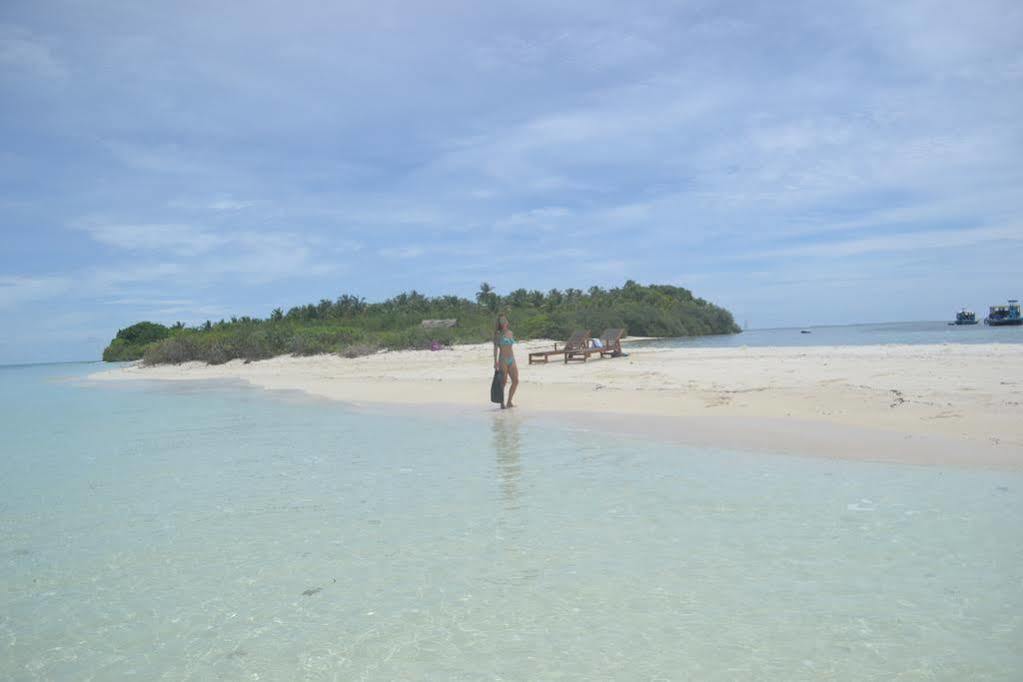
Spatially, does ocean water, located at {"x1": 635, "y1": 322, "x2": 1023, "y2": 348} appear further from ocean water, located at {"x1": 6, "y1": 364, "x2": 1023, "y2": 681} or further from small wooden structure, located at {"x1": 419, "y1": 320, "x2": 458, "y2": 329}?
ocean water, located at {"x1": 6, "y1": 364, "x2": 1023, "y2": 681}

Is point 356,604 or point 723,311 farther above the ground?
point 723,311

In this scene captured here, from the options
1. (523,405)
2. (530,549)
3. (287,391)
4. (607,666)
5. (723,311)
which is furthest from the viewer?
(723,311)

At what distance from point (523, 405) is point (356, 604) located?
10.8m

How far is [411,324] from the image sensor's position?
57000mm

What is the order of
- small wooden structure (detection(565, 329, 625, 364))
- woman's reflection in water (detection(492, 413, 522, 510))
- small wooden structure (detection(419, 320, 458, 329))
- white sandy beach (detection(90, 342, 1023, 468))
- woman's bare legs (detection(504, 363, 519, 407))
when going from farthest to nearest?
1. small wooden structure (detection(419, 320, 458, 329))
2. small wooden structure (detection(565, 329, 625, 364))
3. woman's bare legs (detection(504, 363, 519, 407))
4. white sandy beach (detection(90, 342, 1023, 468))
5. woman's reflection in water (detection(492, 413, 522, 510))

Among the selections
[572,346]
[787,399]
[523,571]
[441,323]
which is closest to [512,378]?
[787,399]

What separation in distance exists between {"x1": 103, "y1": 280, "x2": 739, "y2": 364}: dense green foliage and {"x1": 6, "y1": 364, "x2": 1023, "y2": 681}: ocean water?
31386mm

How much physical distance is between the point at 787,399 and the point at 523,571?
31.3 feet

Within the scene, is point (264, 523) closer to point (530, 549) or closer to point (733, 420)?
point (530, 549)

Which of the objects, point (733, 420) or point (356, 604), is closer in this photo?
point (356, 604)

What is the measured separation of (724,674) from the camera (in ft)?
10.8

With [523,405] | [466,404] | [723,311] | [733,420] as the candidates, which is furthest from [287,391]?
[723,311]

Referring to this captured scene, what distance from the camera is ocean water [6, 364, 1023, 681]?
3.55m

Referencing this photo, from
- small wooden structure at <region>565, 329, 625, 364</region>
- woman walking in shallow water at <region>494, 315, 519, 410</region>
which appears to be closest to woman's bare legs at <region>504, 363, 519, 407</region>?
woman walking in shallow water at <region>494, 315, 519, 410</region>
